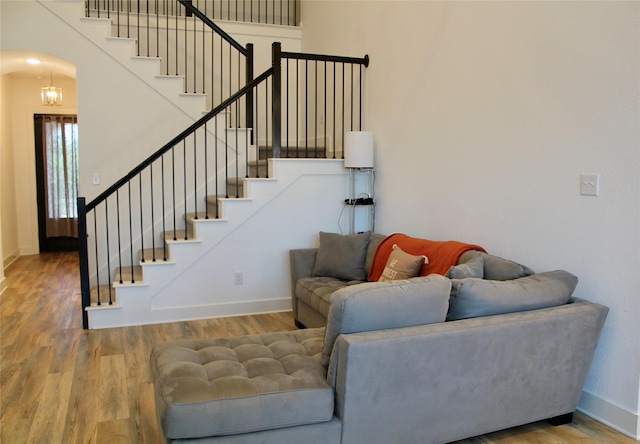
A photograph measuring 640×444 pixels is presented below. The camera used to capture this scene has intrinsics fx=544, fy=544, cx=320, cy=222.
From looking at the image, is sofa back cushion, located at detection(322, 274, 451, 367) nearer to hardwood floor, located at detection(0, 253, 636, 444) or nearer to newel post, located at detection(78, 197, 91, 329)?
hardwood floor, located at detection(0, 253, 636, 444)

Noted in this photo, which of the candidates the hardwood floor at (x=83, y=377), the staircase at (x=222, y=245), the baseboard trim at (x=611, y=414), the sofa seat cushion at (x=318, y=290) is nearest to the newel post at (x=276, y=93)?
the staircase at (x=222, y=245)

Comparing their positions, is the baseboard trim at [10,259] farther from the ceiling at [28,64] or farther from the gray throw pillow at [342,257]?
the gray throw pillow at [342,257]

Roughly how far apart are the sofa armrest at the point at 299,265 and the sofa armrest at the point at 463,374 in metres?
2.30

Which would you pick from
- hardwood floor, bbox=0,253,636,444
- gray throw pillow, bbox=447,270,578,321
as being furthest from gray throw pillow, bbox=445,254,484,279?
hardwood floor, bbox=0,253,636,444

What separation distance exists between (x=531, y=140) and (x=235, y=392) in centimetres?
229

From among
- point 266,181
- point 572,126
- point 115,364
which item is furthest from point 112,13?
point 572,126

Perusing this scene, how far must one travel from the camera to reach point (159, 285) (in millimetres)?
4715

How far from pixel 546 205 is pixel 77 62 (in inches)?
185

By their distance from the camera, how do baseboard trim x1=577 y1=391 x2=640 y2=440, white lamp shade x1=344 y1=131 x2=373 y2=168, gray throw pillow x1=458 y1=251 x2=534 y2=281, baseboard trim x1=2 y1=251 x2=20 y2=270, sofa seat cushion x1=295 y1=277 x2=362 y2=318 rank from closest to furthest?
baseboard trim x1=577 y1=391 x2=640 y2=440, gray throw pillow x1=458 y1=251 x2=534 y2=281, sofa seat cushion x1=295 y1=277 x2=362 y2=318, white lamp shade x1=344 y1=131 x2=373 y2=168, baseboard trim x1=2 y1=251 x2=20 y2=270

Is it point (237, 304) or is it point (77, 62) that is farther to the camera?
point (77, 62)

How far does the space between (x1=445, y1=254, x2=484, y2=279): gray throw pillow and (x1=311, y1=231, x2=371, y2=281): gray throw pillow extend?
136 cm

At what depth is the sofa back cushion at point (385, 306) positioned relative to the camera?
2.30 meters

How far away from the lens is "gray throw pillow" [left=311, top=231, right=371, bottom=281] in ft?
14.6

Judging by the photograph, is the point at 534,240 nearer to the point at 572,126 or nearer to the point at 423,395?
the point at 572,126
